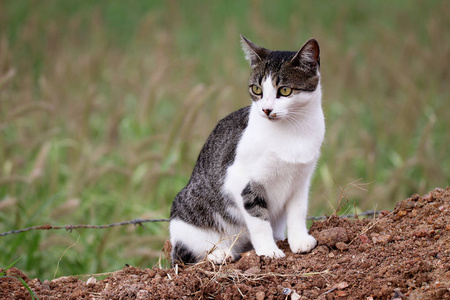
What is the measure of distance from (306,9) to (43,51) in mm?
5920

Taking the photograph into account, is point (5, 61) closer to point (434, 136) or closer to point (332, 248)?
point (332, 248)

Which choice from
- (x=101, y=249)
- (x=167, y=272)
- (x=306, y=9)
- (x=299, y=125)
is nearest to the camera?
(x=167, y=272)

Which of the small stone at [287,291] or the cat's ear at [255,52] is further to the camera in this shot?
the cat's ear at [255,52]

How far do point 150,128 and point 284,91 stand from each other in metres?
3.65

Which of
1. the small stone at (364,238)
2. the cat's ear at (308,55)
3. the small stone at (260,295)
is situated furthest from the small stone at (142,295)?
the cat's ear at (308,55)

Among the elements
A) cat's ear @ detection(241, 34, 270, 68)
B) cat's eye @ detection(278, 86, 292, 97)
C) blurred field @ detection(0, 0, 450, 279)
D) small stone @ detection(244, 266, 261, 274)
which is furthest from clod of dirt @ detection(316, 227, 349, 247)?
cat's ear @ detection(241, 34, 270, 68)

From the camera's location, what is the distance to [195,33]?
11.7 meters

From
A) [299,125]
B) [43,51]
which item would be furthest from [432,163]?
[43,51]

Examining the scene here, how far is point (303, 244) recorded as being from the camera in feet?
10.4

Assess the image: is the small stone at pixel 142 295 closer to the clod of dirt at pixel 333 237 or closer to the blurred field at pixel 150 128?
the clod of dirt at pixel 333 237

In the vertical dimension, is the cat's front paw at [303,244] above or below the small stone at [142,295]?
above

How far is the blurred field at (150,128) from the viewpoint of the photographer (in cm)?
488

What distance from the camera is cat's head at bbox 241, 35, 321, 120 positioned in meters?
3.10

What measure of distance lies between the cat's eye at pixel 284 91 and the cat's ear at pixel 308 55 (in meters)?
0.17
